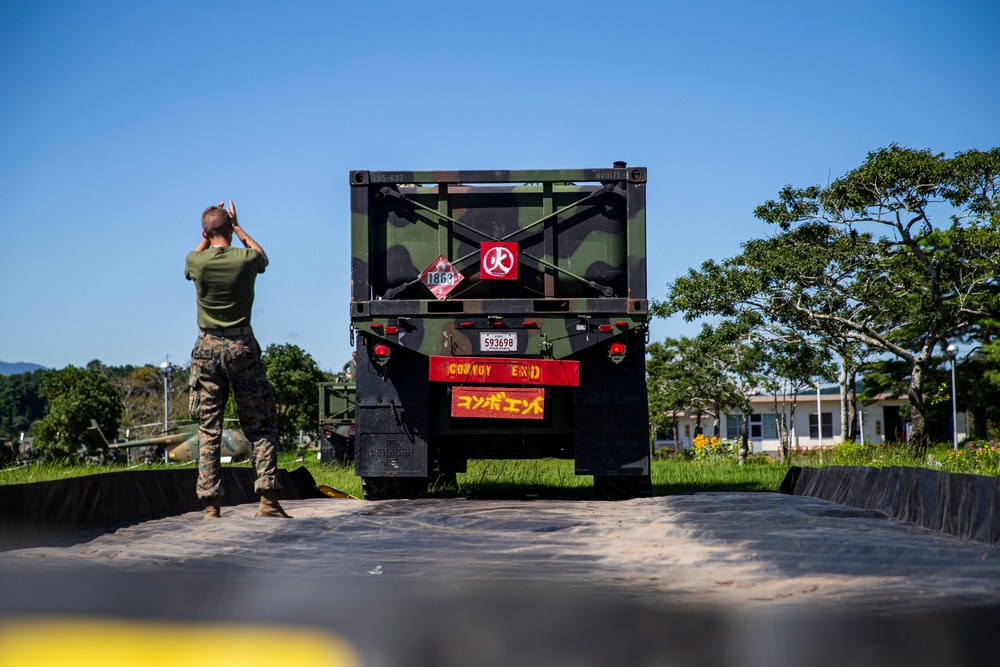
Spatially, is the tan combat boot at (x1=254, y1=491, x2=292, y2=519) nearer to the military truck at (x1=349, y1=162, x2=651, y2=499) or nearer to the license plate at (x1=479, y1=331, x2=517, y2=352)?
the military truck at (x1=349, y1=162, x2=651, y2=499)

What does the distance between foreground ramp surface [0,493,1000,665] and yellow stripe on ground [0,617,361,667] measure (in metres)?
0.06

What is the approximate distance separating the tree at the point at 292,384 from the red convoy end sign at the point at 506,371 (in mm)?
44039

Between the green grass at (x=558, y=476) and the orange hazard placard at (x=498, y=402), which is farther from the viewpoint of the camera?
the green grass at (x=558, y=476)

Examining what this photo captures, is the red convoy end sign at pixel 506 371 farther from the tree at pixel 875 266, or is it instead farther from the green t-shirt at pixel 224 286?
the tree at pixel 875 266

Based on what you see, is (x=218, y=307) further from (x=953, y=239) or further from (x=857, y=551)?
(x=953, y=239)

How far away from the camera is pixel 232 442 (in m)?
24.9

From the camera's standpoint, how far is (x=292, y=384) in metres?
52.3

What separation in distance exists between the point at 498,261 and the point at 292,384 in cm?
4472

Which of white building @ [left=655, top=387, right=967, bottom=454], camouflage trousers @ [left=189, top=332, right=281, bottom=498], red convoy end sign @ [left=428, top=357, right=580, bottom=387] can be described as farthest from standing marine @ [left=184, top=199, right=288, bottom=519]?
white building @ [left=655, top=387, right=967, bottom=454]

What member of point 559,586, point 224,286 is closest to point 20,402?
point 224,286

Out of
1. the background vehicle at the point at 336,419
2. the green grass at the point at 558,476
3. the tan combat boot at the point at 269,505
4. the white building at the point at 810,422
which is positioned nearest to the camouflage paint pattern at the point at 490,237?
the green grass at the point at 558,476

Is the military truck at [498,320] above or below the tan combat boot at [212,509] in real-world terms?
above

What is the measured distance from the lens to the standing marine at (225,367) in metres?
6.12

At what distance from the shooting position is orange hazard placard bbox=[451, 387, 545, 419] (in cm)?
850
